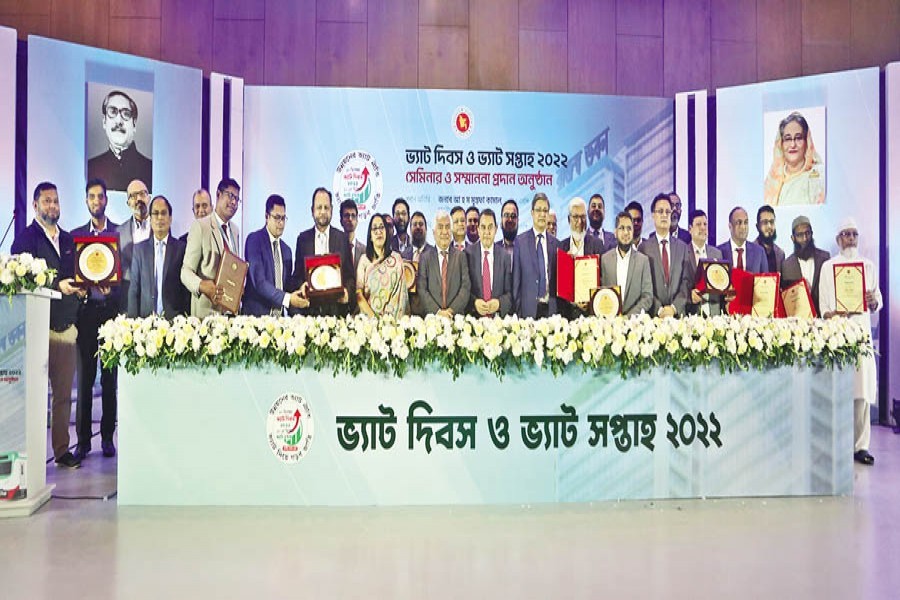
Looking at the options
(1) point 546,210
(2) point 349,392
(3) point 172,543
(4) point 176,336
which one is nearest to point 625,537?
(2) point 349,392

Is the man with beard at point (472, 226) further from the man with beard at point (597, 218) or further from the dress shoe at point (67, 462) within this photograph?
the dress shoe at point (67, 462)

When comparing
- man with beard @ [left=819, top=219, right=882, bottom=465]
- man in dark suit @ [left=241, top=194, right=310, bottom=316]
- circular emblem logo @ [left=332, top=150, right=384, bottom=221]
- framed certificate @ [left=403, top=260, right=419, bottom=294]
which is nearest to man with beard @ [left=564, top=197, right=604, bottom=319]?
framed certificate @ [left=403, top=260, right=419, bottom=294]

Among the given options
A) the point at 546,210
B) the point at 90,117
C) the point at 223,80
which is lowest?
the point at 546,210

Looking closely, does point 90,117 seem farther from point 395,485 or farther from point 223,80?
point 395,485

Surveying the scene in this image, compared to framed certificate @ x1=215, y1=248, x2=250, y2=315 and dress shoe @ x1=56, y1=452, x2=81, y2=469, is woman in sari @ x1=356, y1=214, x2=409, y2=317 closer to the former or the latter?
framed certificate @ x1=215, y1=248, x2=250, y2=315

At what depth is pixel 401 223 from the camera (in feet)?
25.7

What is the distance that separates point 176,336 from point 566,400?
6.74 feet

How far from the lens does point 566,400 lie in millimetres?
4055

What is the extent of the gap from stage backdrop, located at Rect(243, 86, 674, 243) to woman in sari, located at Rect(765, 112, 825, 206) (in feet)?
3.53

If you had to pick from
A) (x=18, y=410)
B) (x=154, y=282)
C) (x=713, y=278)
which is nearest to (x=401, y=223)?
(x=154, y=282)

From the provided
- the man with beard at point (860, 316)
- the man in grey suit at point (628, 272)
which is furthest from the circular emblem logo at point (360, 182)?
the man with beard at point (860, 316)

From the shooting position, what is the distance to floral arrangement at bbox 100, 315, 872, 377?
389cm

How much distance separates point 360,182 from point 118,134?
7.82 feet

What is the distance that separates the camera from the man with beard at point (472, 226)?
7346 mm
